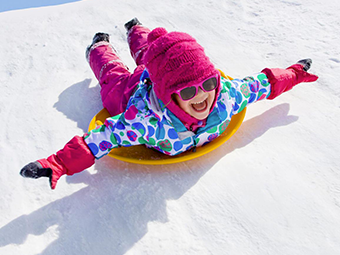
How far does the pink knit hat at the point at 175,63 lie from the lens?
1.52 m

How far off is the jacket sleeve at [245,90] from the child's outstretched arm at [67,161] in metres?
0.78

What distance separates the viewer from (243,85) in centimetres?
196

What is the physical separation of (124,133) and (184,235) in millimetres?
572

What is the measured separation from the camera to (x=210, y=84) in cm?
158

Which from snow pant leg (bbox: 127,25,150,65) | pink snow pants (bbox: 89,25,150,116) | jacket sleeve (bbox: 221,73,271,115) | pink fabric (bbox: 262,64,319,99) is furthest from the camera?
snow pant leg (bbox: 127,25,150,65)

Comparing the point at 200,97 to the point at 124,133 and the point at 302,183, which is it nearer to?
the point at 124,133

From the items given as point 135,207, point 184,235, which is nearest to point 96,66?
point 135,207

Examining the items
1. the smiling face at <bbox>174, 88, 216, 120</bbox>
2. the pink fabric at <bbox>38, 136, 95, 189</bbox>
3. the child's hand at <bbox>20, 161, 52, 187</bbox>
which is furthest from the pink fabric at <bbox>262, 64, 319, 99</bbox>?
the child's hand at <bbox>20, 161, 52, 187</bbox>

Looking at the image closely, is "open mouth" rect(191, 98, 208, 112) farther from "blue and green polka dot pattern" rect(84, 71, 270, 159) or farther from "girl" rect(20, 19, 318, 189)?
"blue and green polka dot pattern" rect(84, 71, 270, 159)

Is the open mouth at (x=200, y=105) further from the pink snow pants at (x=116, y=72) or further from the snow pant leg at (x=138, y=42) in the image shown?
the snow pant leg at (x=138, y=42)

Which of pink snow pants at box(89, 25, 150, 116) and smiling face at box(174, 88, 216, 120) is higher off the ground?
smiling face at box(174, 88, 216, 120)

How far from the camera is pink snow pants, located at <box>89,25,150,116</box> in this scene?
2154 mm

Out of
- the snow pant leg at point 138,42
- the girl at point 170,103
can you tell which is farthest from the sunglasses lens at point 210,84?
the snow pant leg at point 138,42

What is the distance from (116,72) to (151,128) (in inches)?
28.1
